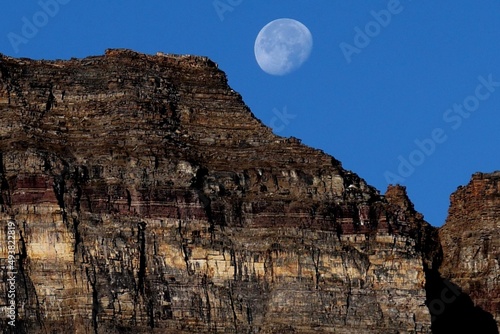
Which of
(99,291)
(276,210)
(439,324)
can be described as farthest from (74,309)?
(439,324)

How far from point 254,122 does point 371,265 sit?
13856 mm

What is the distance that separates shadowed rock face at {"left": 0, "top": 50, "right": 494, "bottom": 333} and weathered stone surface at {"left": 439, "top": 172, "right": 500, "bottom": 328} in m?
18.9

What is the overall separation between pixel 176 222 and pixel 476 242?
115ft

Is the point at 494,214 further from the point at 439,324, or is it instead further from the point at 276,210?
the point at 276,210

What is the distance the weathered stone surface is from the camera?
7402 inches

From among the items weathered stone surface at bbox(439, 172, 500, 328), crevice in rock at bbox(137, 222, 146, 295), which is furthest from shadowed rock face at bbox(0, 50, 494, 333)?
weathered stone surface at bbox(439, 172, 500, 328)

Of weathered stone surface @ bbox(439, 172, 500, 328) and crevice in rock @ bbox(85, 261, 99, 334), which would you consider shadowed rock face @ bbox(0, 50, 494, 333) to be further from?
weathered stone surface @ bbox(439, 172, 500, 328)

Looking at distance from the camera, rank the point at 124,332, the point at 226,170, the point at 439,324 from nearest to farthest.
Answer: the point at 124,332 → the point at 226,170 → the point at 439,324

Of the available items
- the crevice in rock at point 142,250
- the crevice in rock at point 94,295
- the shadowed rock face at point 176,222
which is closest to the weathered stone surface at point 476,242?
the shadowed rock face at point 176,222

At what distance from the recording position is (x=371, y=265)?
164875 millimetres

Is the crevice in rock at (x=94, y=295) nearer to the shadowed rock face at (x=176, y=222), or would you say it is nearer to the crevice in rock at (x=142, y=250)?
the shadowed rock face at (x=176, y=222)

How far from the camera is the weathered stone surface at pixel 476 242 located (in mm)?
188000

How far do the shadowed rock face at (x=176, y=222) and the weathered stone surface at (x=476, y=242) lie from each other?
18867 millimetres

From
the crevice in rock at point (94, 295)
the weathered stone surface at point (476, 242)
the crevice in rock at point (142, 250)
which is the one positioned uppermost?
the weathered stone surface at point (476, 242)
